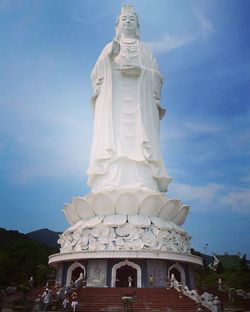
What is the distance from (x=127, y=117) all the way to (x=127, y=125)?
0.49 meters

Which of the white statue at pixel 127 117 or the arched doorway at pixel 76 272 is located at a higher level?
the white statue at pixel 127 117

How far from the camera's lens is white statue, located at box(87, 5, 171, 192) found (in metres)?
17.0

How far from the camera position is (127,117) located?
18.5m

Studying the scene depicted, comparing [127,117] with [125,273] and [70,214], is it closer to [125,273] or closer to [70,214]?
[70,214]

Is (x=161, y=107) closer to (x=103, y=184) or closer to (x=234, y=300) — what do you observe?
(x=103, y=184)

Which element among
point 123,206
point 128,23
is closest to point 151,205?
point 123,206

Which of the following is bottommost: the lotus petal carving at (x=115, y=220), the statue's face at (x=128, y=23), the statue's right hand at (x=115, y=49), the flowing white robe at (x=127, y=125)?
the lotus petal carving at (x=115, y=220)

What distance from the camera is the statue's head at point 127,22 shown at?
811 inches

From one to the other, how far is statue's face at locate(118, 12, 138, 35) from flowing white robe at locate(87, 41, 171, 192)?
999 mm

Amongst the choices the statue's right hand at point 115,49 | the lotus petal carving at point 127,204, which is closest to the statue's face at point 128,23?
the statue's right hand at point 115,49

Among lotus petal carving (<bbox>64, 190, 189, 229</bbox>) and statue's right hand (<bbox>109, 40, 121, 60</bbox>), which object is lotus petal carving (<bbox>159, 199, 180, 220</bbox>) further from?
statue's right hand (<bbox>109, 40, 121, 60</bbox>)

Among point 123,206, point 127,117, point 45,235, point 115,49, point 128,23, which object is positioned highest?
point 45,235

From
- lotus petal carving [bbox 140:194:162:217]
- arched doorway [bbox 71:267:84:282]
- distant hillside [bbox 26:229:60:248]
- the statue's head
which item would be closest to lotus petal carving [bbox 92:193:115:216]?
lotus petal carving [bbox 140:194:162:217]

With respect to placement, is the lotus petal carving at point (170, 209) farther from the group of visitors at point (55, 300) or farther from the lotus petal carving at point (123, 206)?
the group of visitors at point (55, 300)
